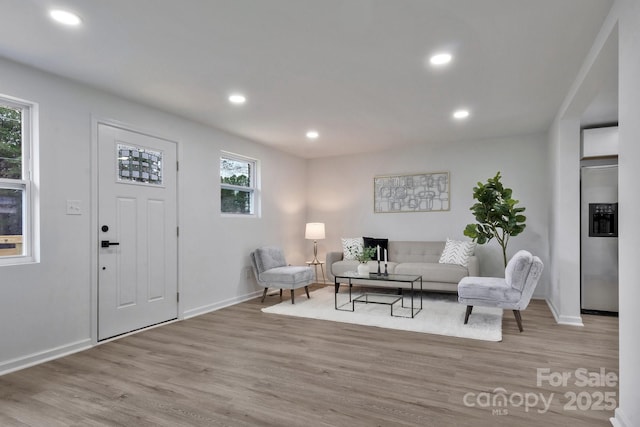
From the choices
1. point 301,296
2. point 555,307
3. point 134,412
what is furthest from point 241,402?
point 555,307

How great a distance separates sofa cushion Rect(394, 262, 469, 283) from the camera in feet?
→ 17.4

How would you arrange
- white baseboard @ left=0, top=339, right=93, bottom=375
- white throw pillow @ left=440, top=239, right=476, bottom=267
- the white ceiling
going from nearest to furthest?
the white ceiling
white baseboard @ left=0, top=339, right=93, bottom=375
white throw pillow @ left=440, top=239, right=476, bottom=267

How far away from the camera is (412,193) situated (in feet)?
21.3

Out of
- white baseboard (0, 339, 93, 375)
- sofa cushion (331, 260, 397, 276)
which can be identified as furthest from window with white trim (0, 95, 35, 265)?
sofa cushion (331, 260, 397, 276)

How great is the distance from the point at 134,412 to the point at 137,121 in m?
2.93

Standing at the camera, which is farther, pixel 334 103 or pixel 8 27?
pixel 334 103

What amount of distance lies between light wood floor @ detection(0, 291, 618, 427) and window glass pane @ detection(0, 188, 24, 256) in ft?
3.20

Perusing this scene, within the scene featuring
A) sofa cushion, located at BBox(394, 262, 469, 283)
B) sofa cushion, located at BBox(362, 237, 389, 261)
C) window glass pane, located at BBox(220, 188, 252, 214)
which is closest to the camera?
sofa cushion, located at BBox(394, 262, 469, 283)

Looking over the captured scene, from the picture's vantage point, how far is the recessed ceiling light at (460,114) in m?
4.51

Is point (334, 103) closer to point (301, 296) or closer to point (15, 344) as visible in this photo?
point (301, 296)

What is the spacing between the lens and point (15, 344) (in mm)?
2998

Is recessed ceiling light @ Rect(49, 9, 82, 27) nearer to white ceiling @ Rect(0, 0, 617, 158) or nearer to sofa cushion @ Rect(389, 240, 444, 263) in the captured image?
white ceiling @ Rect(0, 0, 617, 158)

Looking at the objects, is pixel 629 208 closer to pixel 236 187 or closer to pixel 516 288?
pixel 516 288

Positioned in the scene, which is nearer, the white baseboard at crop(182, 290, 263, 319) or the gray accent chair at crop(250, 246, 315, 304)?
the white baseboard at crop(182, 290, 263, 319)
